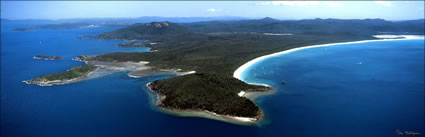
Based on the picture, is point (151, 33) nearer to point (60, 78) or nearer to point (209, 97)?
point (60, 78)

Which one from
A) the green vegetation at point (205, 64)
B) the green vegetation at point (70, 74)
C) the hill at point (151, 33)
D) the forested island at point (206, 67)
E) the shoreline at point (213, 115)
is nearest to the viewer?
the shoreline at point (213, 115)

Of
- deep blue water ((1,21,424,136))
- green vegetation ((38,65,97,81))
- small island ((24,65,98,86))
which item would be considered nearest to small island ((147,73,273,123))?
deep blue water ((1,21,424,136))

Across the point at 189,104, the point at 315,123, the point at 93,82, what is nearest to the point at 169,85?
the point at 189,104

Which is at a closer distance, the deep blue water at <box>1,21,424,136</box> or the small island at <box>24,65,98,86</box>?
the deep blue water at <box>1,21,424,136</box>

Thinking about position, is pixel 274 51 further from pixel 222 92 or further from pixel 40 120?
pixel 40 120

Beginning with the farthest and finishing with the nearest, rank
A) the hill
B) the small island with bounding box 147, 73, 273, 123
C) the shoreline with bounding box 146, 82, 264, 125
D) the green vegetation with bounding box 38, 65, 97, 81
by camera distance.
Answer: the hill
the green vegetation with bounding box 38, 65, 97, 81
the small island with bounding box 147, 73, 273, 123
the shoreline with bounding box 146, 82, 264, 125

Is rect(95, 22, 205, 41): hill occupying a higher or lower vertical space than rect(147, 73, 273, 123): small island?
higher

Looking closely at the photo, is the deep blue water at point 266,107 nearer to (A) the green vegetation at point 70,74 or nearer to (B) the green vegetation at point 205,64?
(B) the green vegetation at point 205,64

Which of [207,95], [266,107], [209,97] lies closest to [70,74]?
[207,95]

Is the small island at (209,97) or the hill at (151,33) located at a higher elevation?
the hill at (151,33)

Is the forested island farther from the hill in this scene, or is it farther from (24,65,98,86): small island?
(24,65,98,86): small island

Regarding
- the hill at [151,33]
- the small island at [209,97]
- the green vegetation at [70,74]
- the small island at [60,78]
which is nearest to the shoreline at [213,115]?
the small island at [209,97]

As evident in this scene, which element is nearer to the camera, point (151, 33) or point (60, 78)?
point (60, 78)
